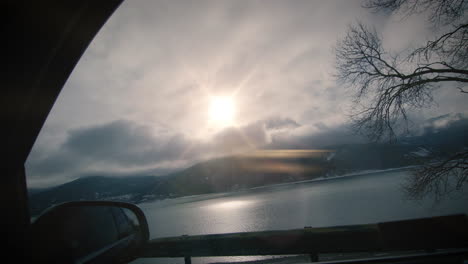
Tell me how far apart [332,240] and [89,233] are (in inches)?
123

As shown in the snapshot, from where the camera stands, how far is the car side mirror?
1.76 meters

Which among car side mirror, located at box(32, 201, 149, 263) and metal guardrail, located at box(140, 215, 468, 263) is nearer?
car side mirror, located at box(32, 201, 149, 263)

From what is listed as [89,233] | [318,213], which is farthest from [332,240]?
[318,213]

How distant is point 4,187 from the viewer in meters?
2.62

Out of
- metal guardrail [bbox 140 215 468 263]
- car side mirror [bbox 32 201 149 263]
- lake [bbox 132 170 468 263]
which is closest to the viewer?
car side mirror [bbox 32 201 149 263]

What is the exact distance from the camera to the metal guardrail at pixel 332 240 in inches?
91.4

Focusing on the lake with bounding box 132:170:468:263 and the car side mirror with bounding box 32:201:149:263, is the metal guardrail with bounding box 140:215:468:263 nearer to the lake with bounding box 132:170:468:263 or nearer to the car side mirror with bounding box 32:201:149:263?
the car side mirror with bounding box 32:201:149:263

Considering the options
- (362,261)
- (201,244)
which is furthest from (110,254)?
(362,261)

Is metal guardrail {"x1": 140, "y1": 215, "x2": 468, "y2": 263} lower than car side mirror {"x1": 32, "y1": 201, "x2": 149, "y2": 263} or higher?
lower

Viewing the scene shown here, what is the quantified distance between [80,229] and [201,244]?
2.12 m

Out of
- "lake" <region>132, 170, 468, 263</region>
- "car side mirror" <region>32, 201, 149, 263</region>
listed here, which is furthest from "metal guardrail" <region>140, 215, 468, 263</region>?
"lake" <region>132, 170, 468, 263</region>

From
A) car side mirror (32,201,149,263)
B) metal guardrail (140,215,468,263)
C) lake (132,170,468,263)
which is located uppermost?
car side mirror (32,201,149,263)

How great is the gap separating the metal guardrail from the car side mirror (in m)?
0.92

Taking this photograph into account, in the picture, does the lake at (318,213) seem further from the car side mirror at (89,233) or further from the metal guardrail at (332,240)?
the car side mirror at (89,233)
